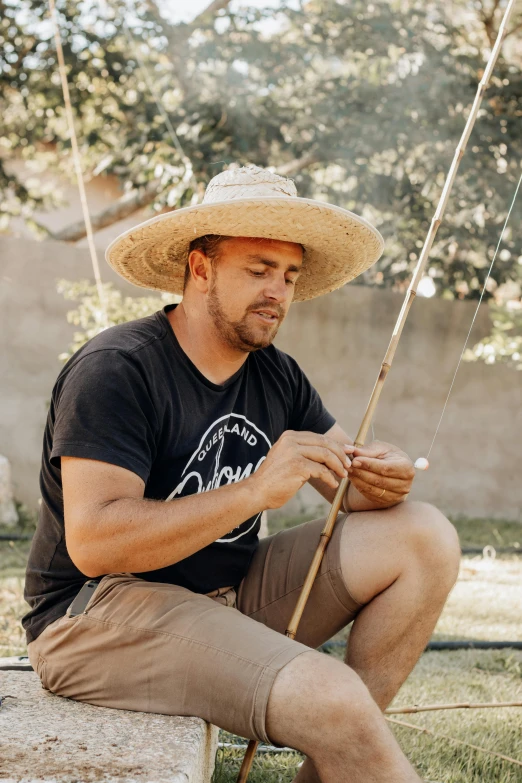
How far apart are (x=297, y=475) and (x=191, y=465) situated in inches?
14.0

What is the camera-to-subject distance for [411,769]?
1.67 m

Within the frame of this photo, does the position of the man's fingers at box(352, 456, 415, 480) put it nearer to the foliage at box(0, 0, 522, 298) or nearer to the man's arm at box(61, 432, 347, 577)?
the man's arm at box(61, 432, 347, 577)

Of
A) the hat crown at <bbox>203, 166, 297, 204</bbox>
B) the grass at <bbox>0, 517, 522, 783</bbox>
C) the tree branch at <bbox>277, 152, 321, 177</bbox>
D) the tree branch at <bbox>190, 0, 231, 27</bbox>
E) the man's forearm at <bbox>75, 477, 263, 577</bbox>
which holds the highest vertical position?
the tree branch at <bbox>190, 0, 231, 27</bbox>

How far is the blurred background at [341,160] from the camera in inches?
267

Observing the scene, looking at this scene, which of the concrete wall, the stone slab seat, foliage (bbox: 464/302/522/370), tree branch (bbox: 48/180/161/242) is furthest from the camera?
tree branch (bbox: 48/180/161/242)

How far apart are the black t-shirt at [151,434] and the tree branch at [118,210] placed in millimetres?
5780

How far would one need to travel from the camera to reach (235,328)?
7.57ft

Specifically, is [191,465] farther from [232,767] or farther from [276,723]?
[232,767]

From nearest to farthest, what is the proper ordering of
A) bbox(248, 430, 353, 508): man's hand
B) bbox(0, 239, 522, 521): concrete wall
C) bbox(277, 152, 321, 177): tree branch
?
bbox(248, 430, 353, 508): man's hand
bbox(0, 239, 522, 521): concrete wall
bbox(277, 152, 321, 177): tree branch

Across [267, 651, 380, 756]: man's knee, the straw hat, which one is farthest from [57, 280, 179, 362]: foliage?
[267, 651, 380, 756]: man's knee

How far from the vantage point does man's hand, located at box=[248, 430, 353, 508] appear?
1.93 metres

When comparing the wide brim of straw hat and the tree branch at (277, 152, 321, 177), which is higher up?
the tree branch at (277, 152, 321, 177)

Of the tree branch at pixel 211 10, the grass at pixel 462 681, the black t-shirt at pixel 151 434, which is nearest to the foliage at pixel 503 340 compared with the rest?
the grass at pixel 462 681

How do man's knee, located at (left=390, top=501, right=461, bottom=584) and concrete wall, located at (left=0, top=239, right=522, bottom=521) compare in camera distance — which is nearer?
man's knee, located at (left=390, top=501, right=461, bottom=584)
